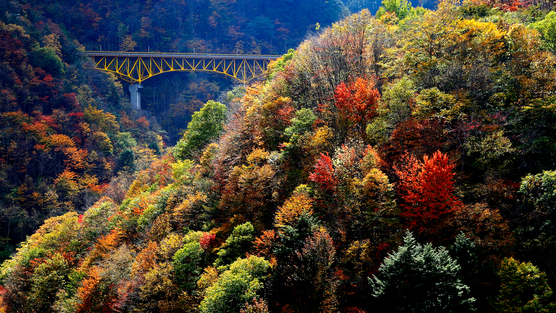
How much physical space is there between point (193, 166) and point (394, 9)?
36.4 m

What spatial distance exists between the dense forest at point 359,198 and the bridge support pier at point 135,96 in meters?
51.4

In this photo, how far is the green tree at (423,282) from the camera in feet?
48.6

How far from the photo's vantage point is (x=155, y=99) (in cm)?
9356

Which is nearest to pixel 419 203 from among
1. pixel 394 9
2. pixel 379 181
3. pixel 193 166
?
pixel 379 181

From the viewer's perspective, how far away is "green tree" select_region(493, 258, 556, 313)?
44.8 ft

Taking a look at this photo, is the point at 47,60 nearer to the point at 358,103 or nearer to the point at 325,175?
the point at 358,103

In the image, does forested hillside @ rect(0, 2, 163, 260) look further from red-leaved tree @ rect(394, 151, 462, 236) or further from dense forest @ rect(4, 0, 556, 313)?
red-leaved tree @ rect(394, 151, 462, 236)

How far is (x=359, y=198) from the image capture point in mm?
19531

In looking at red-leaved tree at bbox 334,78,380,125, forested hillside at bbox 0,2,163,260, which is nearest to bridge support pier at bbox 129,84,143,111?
forested hillside at bbox 0,2,163,260

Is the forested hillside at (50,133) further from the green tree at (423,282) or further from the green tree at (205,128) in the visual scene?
the green tree at (423,282)

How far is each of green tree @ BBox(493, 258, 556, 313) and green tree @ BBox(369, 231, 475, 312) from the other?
5.11 ft

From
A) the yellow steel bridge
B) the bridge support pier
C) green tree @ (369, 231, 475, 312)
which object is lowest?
green tree @ (369, 231, 475, 312)

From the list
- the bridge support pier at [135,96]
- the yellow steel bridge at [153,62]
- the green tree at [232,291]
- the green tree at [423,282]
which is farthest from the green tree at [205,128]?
the bridge support pier at [135,96]

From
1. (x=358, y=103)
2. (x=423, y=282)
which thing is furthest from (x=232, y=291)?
(x=358, y=103)
